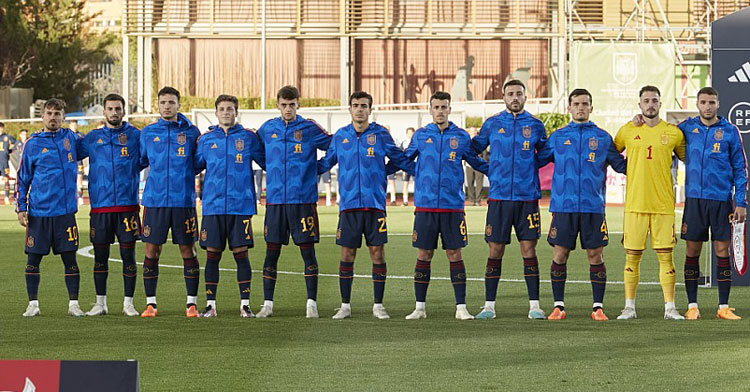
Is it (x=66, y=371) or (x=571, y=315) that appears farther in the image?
(x=571, y=315)

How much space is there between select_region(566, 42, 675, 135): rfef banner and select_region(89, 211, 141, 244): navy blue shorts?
2477 centimetres

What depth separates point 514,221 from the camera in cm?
1093

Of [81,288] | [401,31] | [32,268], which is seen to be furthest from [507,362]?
[401,31]

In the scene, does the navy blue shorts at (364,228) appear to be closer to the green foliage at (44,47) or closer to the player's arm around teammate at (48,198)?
the player's arm around teammate at (48,198)

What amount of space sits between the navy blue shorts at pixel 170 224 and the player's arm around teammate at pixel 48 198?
0.66 m

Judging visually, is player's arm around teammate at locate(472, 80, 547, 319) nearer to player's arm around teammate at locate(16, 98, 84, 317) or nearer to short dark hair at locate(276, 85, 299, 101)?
short dark hair at locate(276, 85, 299, 101)

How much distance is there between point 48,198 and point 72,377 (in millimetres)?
6265

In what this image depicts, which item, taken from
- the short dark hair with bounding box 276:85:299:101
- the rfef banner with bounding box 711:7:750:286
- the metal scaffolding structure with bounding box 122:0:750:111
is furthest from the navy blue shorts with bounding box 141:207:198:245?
the metal scaffolding structure with bounding box 122:0:750:111

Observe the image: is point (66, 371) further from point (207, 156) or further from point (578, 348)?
point (207, 156)

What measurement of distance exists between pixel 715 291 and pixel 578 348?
4.23 metres

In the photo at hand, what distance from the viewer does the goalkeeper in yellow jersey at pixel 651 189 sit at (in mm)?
10758

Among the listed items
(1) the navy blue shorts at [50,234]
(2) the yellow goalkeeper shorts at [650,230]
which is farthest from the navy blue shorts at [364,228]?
(1) the navy blue shorts at [50,234]

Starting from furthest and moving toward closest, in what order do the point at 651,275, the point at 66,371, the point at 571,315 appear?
the point at 651,275
the point at 571,315
the point at 66,371

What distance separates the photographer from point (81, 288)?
13.3 meters
